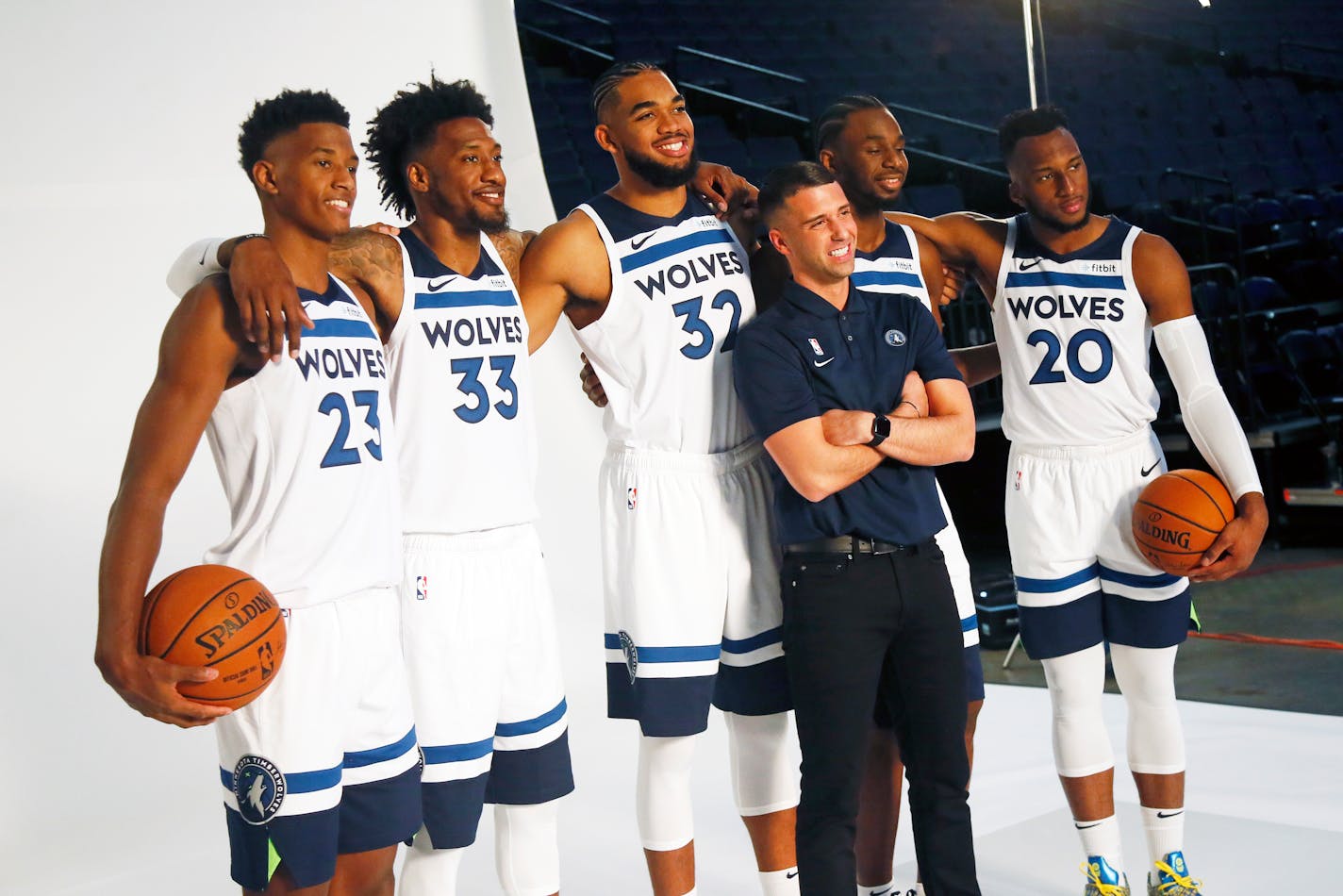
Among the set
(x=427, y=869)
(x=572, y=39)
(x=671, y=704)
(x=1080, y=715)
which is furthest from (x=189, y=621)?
(x=572, y=39)

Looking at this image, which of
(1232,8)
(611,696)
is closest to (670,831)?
(611,696)

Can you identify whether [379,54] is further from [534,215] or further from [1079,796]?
[1079,796]

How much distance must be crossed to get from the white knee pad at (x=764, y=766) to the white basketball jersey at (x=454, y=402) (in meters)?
0.72

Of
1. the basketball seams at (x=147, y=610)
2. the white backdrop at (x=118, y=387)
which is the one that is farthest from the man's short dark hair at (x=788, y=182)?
the white backdrop at (x=118, y=387)

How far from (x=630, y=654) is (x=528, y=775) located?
0.35 meters

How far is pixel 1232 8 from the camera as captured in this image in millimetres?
11516

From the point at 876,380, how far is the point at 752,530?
1.43 ft

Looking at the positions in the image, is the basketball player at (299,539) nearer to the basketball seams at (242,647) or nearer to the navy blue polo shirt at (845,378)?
the basketball seams at (242,647)

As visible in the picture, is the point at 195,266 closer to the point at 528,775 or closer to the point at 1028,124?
the point at 528,775

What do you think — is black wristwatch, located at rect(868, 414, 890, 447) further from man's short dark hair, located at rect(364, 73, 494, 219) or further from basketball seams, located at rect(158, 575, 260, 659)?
basketball seams, located at rect(158, 575, 260, 659)

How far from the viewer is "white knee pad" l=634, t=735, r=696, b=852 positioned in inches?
115

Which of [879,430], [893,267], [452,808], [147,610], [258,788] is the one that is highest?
[893,267]

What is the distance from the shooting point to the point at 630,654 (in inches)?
115

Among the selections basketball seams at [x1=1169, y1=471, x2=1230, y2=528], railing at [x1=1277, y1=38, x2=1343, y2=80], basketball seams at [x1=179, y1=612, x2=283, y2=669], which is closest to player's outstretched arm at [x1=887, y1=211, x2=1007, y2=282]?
basketball seams at [x1=1169, y1=471, x2=1230, y2=528]
